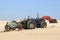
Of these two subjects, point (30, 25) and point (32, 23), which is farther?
point (32, 23)

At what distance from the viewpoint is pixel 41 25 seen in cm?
2816

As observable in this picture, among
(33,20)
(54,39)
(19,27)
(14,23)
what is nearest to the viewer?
(54,39)

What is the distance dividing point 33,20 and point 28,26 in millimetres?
1559

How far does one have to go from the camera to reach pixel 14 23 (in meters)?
25.4

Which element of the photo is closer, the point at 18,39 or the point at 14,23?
the point at 18,39

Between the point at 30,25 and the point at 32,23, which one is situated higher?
the point at 32,23

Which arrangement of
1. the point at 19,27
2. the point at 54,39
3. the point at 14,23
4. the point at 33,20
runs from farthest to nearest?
the point at 33,20, the point at 14,23, the point at 19,27, the point at 54,39

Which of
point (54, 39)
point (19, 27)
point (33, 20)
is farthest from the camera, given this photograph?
point (33, 20)

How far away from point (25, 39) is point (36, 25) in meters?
12.9

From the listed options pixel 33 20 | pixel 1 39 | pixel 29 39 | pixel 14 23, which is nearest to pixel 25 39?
pixel 29 39

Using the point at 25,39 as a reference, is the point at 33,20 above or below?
above

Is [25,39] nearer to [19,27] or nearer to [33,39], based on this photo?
[33,39]

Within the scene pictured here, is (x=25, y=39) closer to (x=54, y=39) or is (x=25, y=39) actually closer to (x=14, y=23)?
(x=54, y=39)

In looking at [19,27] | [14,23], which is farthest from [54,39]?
[14,23]
